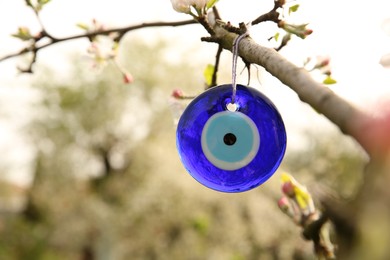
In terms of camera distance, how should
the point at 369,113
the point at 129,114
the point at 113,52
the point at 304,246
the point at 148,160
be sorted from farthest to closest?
1. the point at 129,114
2. the point at 148,160
3. the point at 304,246
4. the point at 113,52
5. the point at 369,113

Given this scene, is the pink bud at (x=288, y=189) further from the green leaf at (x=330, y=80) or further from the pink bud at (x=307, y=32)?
the pink bud at (x=307, y=32)

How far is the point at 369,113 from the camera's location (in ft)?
1.32

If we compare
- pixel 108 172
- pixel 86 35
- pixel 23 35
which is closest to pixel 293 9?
pixel 86 35

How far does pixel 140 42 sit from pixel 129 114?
1600mm

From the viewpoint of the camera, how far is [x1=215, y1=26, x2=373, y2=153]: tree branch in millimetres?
406

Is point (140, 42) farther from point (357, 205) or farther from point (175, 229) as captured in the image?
point (357, 205)

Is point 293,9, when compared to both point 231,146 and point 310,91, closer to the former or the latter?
point 231,146

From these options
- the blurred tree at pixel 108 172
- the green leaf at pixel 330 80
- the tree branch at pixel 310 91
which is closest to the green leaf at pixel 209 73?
the green leaf at pixel 330 80

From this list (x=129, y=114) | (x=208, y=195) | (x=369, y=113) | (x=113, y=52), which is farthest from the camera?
(x=129, y=114)

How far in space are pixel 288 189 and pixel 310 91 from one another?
0.60m

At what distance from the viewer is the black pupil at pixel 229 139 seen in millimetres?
838

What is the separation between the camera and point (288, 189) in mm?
1080

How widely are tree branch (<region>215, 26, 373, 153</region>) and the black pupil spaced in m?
0.14

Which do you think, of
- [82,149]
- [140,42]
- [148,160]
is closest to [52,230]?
[82,149]
